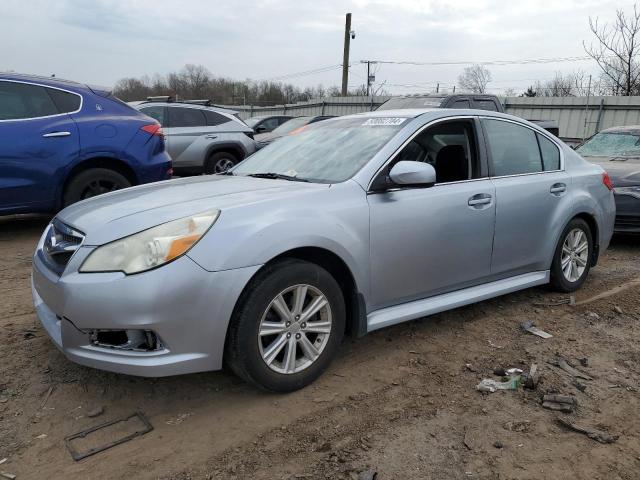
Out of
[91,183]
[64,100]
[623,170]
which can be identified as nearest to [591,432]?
[623,170]

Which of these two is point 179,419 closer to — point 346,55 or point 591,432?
point 591,432

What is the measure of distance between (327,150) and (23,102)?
12.6 ft

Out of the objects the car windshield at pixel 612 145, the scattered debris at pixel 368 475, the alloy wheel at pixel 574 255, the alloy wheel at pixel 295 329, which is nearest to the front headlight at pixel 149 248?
the alloy wheel at pixel 295 329

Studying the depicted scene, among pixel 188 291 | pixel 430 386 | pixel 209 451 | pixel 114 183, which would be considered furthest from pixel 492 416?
pixel 114 183

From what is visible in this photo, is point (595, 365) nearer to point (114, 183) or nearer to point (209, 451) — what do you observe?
point (209, 451)

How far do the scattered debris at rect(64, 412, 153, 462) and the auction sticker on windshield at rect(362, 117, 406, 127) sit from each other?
2398 millimetres

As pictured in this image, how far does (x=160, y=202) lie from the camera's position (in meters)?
3.07

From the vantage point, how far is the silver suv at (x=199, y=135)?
33.3 feet

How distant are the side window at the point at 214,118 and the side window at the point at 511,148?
736cm

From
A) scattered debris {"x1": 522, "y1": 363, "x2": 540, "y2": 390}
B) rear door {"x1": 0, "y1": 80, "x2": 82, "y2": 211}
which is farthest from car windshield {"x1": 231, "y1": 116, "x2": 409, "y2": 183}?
rear door {"x1": 0, "y1": 80, "x2": 82, "y2": 211}

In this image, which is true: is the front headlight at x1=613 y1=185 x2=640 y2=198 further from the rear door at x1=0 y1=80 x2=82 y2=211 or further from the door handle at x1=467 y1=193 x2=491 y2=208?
the rear door at x1=0 y1=80 x2=82 y2=211

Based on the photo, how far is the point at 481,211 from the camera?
379cm

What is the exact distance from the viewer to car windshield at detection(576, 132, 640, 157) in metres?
7.64

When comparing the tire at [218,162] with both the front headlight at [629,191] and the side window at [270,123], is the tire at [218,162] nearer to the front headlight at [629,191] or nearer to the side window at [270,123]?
the front headlight at [629,191]
